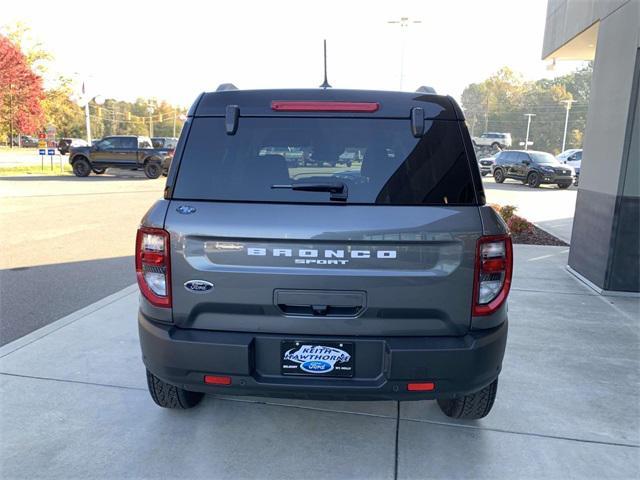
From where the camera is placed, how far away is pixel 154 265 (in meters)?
2.54

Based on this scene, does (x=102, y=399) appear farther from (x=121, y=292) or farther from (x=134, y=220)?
(x=134, y=220)

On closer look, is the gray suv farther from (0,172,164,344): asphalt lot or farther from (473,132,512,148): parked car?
(473,132,512,148): parked car

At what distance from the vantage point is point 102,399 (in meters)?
3.43

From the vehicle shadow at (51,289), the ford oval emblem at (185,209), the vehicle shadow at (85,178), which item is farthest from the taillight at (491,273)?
the vehicle shadow at (85,178)

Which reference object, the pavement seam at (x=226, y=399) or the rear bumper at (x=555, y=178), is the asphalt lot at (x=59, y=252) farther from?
the rear bumper at (x=555, y=178)

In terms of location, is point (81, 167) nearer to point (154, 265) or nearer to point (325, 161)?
point (154, 265)

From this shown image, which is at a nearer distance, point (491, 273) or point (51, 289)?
point (491, 273)

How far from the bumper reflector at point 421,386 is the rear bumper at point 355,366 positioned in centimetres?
2

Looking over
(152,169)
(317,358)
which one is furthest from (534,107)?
(317,358)

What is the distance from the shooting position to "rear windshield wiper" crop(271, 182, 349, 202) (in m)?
2.47

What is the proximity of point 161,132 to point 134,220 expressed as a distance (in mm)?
114072

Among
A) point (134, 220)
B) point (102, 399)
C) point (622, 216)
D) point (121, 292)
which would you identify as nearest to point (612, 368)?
point (622, 216)

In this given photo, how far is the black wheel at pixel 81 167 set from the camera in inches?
925

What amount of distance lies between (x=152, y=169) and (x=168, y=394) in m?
21.6
